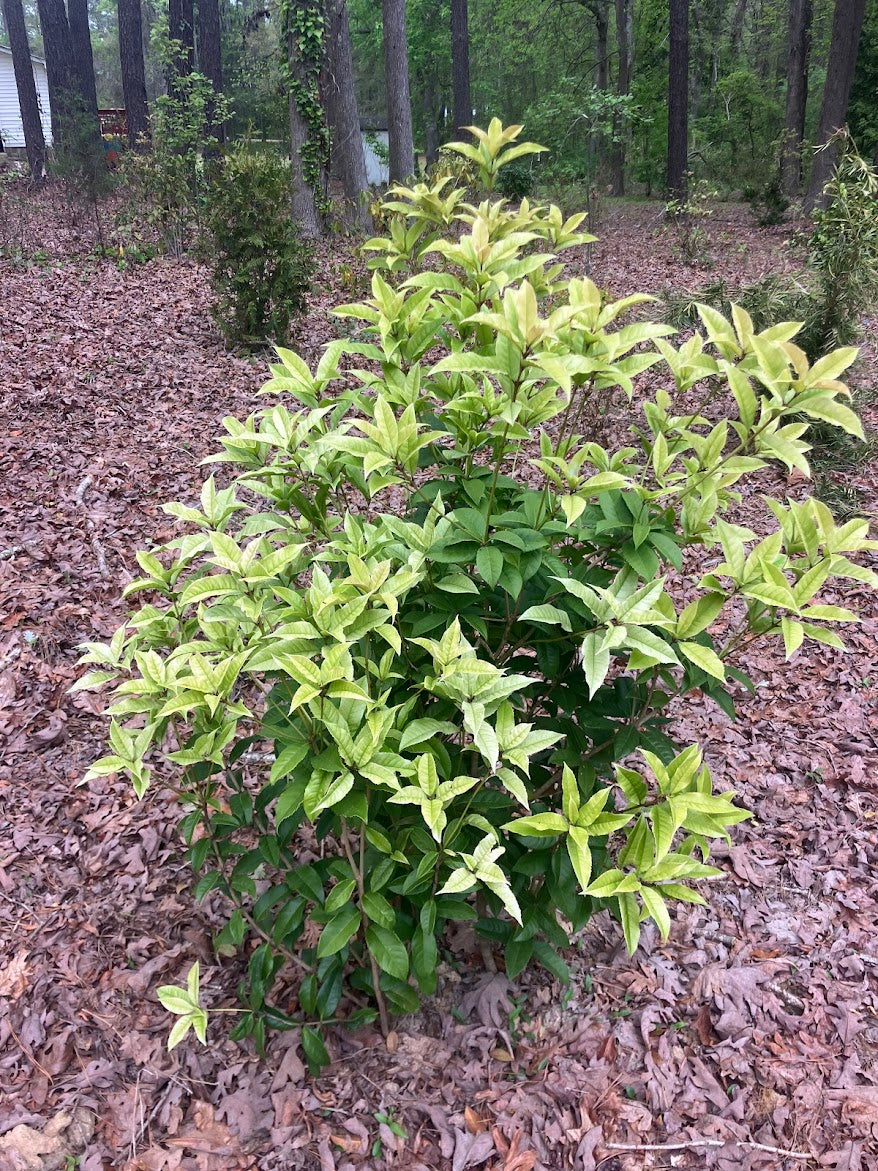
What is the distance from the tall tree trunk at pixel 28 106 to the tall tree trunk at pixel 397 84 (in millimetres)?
7886

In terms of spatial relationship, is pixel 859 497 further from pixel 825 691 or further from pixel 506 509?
pixel 506 509

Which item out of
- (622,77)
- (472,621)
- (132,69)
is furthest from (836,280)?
(622,77)

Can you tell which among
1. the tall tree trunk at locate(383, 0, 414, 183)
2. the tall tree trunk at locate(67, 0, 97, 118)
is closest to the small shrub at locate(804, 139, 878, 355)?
→ the tall tree trunk at locate(383, 0, 414, 183)

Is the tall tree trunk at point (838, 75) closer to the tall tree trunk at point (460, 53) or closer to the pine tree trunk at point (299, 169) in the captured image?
the pine tree trunk at point (299, 169)

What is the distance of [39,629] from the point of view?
350 cm

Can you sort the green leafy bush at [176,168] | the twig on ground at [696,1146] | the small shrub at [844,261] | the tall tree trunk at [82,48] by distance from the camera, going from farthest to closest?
the tall tree trunk at [82,48] → the green leafy bush at [176,168] → the small shrub at [844,261] → the twig on ground at [696,1146]

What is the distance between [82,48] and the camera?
55.6 feet

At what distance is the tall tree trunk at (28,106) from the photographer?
50.0ft

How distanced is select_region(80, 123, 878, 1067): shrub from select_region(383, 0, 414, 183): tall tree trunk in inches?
441

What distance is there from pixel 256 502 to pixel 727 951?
11.6 feet

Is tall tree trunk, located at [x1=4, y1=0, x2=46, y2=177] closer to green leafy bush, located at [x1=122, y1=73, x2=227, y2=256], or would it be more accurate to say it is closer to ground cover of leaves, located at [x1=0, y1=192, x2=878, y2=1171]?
green leafy bush, located at [x1=122, y1=73, x2=227, y2=256]

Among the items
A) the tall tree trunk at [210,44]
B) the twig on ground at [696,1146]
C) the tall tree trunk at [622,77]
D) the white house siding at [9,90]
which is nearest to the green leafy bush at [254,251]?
the twig on ground at [696,1146]

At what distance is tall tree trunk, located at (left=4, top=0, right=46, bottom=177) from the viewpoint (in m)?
15.2

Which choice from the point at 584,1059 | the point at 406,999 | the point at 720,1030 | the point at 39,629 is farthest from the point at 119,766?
the point at 39,629
